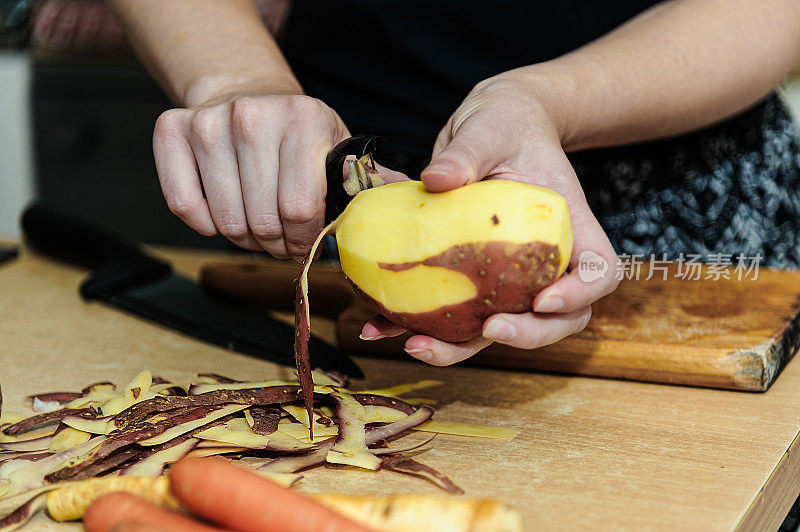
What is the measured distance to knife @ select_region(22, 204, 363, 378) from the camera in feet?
4.58

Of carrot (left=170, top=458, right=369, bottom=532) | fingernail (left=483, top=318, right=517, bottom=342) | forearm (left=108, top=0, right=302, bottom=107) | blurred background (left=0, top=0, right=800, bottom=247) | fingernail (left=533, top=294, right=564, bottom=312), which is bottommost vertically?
blurred background (left=0, top=0, right=800, bottom=247)

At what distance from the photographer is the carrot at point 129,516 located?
0.77 meters

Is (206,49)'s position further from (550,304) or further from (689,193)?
(689,193)

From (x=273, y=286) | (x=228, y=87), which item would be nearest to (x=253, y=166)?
(x=228, y=87)

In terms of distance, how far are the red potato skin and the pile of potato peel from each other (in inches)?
6.1

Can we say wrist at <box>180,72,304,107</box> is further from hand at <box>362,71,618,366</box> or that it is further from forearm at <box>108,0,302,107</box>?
hand at <box>362,71,618,366</box>

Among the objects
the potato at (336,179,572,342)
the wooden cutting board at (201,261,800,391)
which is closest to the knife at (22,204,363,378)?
the wooden cutting board at (201,261,800,391)

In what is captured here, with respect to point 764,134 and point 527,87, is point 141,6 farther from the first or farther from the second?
point 764,134

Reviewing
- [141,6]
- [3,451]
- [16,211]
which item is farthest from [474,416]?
[16,211]

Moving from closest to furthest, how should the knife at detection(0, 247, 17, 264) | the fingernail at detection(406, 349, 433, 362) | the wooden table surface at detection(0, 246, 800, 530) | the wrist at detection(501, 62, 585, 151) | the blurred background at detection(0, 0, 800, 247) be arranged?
the wooden table surface at detection(0, 246, 800, 530), the fingernail at detection(406, 349, 433, 362), the wrist at detection(501, 62, 585, 151), the knife at detection(0, 247, 17, 264), the blurred background at detection(0, 0, 800, 247)

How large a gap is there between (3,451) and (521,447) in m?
0.65

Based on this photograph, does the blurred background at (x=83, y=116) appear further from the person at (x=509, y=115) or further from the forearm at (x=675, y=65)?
the forearm at (x=675, y=65)

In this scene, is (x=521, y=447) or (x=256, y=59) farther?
(x=256, y=59)

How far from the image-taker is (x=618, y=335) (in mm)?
1340
